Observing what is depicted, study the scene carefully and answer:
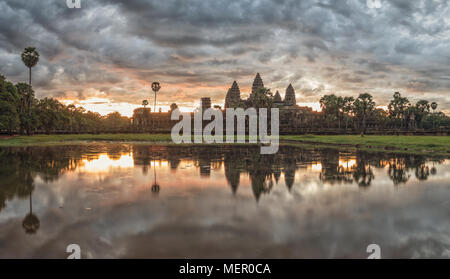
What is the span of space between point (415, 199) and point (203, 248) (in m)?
7.09

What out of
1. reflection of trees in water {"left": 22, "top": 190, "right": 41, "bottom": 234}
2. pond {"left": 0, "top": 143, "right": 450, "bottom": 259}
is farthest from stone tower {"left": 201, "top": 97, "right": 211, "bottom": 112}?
reflection of trees in water {"left": 22, "top": 190, "right": 41, "bottom": 234}

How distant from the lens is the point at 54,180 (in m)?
11.6

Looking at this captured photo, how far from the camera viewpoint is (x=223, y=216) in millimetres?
7164

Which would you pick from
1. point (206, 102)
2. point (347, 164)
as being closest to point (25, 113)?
point (347, 164)

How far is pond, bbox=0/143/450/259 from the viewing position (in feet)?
17.5

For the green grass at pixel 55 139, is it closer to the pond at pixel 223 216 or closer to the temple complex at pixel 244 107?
the pond at pixel 223 216

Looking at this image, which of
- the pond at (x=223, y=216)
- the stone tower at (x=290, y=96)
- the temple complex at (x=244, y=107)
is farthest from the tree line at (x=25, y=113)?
the stone tower at (x=290, y=96)

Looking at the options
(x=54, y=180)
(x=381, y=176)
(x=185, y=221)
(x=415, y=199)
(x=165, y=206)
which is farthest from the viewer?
(x=381, y=176)

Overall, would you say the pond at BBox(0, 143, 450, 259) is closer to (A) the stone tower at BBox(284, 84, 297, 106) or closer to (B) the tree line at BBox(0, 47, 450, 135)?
(B) the tree line at BBox(0, 47, 450, 135)

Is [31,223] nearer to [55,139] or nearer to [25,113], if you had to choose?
[55,139]
